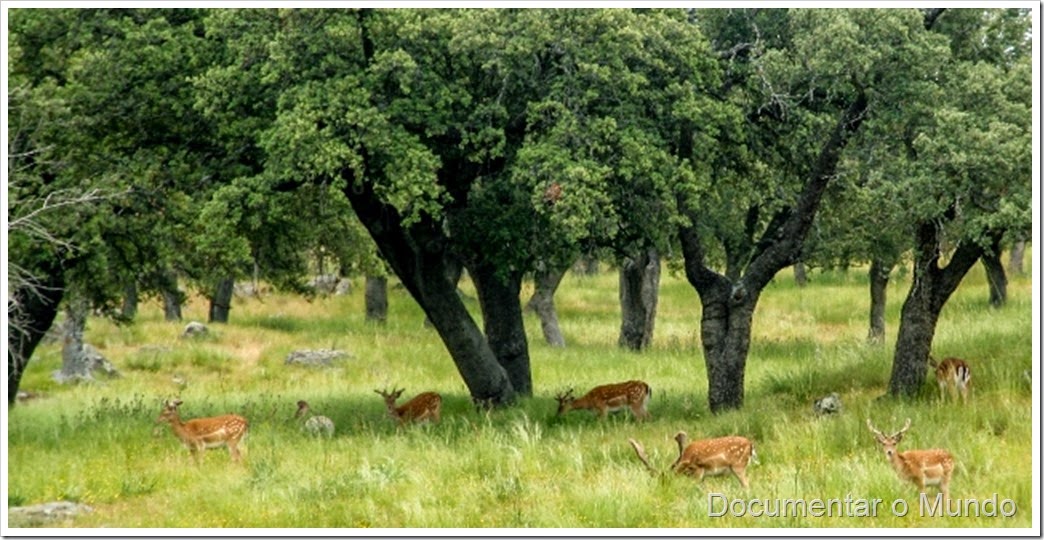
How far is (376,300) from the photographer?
44.4 metres

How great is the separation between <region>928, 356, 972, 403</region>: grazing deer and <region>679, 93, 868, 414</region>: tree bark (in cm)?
286

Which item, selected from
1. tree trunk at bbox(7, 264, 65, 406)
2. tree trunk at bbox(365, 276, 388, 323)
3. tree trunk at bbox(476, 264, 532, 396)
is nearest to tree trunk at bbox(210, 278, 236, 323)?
tree trunk at bbox(365, 276, 388, 323)

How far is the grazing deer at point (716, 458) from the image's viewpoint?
15320mm

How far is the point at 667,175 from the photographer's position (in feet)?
64.8

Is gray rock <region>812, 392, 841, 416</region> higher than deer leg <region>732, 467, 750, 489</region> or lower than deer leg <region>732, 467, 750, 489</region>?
higher

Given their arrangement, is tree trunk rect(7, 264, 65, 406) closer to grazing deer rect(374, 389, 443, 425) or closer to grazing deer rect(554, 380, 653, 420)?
grazing deer rect(374, 389, 443, 425)

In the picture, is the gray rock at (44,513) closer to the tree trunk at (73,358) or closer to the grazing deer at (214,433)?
the grazing deer at (214,433)

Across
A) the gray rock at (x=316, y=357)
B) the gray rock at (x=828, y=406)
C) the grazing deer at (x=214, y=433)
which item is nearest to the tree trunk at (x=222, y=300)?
the gray rock at (x=316, y=357)

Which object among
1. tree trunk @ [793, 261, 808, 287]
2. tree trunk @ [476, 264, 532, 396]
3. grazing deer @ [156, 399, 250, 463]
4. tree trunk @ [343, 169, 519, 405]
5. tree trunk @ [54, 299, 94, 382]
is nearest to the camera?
grazing deer @ [156, 399, 250, 463]

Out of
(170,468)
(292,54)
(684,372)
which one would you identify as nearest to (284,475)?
(170,468)

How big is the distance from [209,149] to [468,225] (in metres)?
4.31

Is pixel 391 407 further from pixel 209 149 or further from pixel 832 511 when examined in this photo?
pixel 832 511

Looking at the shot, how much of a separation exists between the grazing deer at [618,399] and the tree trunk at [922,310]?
3805 mm

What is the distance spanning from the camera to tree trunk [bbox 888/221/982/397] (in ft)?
65.0
